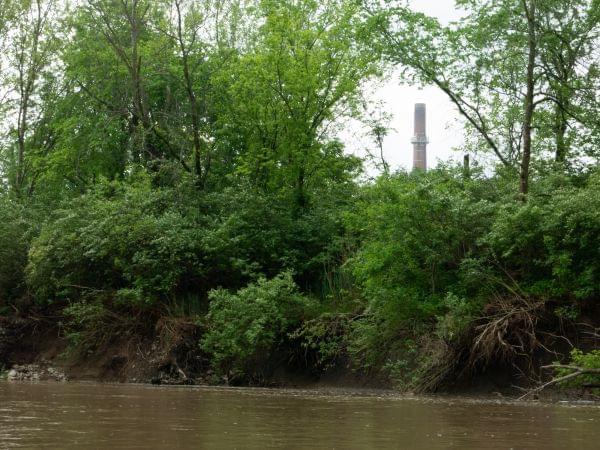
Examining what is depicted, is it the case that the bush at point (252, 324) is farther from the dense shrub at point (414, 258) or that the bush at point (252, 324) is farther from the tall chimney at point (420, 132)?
the tall chimney at point (420, 132)

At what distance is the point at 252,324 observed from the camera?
21.1 metres

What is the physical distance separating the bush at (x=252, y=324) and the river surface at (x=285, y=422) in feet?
13.0

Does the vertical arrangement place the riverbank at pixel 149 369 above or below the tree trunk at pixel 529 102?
below

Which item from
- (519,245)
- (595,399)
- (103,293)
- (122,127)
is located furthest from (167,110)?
(595,399)

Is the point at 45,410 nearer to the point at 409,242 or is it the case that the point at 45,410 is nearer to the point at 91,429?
the point at 91,429

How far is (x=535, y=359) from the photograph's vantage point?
Answer: 719 inches

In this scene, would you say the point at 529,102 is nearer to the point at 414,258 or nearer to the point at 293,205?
the point at 414,258

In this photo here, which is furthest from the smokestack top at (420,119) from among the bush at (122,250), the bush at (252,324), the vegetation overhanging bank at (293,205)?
the bush at (252,324)

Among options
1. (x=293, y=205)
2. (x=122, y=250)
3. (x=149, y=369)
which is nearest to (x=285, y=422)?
(x=149, y=369)

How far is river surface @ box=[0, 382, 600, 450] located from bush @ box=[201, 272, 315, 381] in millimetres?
3958

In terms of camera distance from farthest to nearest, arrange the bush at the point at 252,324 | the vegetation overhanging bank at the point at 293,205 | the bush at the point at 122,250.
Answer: the bush at the point at 122,250
the bush at the point at 252,324
the vegetation overhanging bank at the point at 293,205

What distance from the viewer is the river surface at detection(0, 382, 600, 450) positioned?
933cm

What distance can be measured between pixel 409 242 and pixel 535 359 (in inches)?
137

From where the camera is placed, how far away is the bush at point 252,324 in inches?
838
